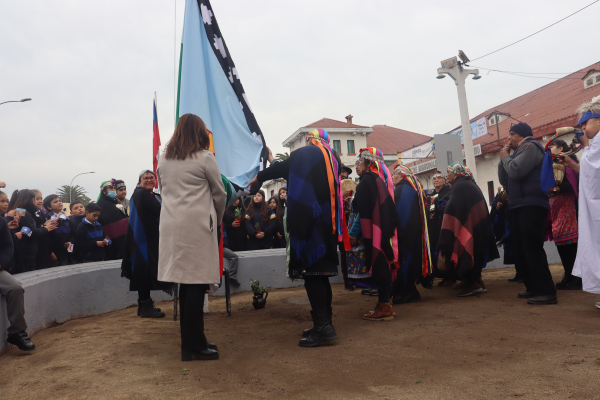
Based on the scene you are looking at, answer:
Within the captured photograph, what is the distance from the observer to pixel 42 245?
20.0 ft

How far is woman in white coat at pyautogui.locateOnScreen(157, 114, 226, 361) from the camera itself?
11.2 ft

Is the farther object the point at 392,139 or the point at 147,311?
the point at 392,139

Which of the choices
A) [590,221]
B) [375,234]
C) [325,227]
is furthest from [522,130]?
[325,227]

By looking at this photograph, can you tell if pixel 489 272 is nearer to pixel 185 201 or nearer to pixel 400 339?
pixel 400 339

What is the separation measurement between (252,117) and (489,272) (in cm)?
553

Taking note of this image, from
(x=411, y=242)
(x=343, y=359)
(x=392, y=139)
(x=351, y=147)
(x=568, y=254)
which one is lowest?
(x=343, y=359)

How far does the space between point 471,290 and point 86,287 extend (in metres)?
4.85

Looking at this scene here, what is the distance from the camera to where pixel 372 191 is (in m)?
4.68

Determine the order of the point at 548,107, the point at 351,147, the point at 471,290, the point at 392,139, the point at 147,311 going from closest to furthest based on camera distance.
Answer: the point at 147,311 < the point at 471,290 < the point at 548,107 < the point at 351,147 < the point at 392,139

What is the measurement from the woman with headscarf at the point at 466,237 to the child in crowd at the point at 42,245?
16.9ft

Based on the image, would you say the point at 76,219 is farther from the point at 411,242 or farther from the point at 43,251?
the point at 411,242

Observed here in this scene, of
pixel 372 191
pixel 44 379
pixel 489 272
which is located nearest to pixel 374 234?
pixel 372 191

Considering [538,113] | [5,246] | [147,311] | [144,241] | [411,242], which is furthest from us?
[538,113]

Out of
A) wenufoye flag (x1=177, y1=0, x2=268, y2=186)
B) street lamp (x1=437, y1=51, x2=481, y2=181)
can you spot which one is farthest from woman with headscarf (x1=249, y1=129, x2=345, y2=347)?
street lamp (x1=437, y1=51, x2=481, y2=181)
